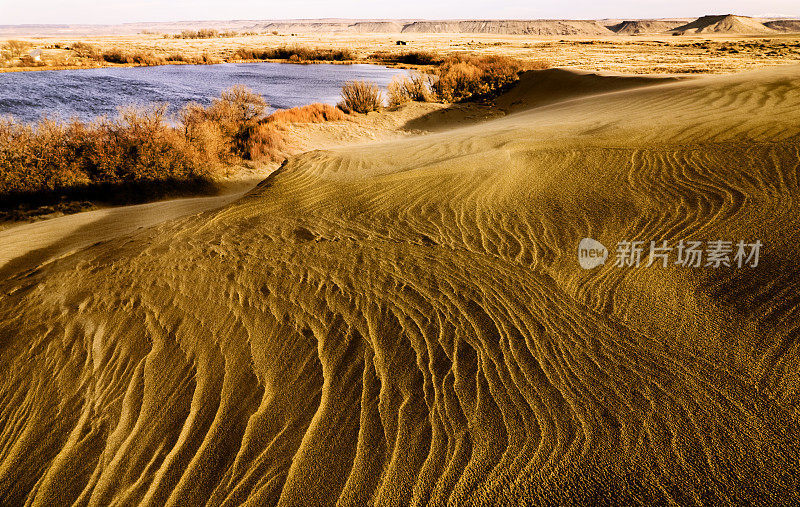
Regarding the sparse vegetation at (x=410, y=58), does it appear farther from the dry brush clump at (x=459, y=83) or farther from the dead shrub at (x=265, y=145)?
the dead shrub at (x=265, y=145)

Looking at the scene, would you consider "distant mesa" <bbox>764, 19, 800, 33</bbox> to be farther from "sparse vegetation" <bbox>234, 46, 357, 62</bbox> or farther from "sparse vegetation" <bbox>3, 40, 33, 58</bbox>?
"sparse vegetation" <bbox>3, 40, 33, 58</bbox>

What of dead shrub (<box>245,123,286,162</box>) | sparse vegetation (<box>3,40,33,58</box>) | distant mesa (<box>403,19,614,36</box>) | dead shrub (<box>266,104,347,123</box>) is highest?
distant mesa (<box>403,19,614,36</box>)

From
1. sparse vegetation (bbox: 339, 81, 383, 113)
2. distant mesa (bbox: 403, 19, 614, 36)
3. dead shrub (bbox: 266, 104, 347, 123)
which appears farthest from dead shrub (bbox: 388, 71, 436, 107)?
distant mesa (bbox: 403, 19, 614, 36)

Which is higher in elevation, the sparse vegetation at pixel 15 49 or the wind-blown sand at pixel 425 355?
the sparse vegetation at pixel 15 49

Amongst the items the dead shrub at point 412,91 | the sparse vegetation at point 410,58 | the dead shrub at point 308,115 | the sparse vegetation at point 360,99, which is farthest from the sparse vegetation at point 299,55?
the dead shrub at point 308,115

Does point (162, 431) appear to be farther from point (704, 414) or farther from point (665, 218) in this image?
point (665, 218)

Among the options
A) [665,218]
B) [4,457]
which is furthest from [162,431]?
[665,218]

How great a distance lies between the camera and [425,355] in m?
3.29

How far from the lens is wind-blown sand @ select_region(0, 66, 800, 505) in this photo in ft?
8.09

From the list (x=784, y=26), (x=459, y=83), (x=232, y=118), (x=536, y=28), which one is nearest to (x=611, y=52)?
(x=459, y=83)

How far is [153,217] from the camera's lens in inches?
320

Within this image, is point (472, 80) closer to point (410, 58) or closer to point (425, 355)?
point (425, 355)

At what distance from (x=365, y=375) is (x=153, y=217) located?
665 centimetres

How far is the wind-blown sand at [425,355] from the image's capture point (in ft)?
8.09
